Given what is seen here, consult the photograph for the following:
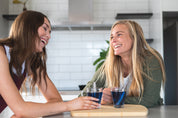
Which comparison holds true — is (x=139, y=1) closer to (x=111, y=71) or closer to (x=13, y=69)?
(x=111, y=71)

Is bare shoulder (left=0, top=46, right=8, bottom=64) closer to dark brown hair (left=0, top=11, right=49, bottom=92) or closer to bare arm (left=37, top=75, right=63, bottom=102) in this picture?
dark brown hair (left=0, top=11, right=49, bottom=92)

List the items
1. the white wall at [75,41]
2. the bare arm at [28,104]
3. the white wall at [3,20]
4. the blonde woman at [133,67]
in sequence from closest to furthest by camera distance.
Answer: the bare arm at [28,104], the blonde woman at [133,67], the white wall at [3,20], the white wall at [75,41]

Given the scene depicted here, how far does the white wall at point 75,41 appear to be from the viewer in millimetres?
3877

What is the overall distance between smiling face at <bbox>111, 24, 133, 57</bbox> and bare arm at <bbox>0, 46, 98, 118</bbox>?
0.72m

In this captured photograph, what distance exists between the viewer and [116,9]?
3.97 m

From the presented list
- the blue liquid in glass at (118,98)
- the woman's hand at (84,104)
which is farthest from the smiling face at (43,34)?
the blue liquid in glass at (118,98)

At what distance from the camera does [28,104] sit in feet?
4.10

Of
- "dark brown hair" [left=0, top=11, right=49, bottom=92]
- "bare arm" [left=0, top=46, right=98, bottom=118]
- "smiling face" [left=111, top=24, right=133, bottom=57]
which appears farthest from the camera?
"smiling face" [left=111, top=24, right=133, bottom=57]

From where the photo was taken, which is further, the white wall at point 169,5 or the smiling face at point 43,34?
the white wall at point 169,5

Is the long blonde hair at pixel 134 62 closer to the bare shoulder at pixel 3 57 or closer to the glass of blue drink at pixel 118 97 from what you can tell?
the glass of blue drink at pixel 118 97

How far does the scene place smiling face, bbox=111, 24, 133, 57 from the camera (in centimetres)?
185

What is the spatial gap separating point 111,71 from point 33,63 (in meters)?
0.62

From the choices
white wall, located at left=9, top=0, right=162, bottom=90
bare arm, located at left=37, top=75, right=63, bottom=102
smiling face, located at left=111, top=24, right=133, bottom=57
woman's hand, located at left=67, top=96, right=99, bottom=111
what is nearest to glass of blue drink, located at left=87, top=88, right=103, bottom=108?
woman's hand, located at left=67, top=96, right=99, bottom=111

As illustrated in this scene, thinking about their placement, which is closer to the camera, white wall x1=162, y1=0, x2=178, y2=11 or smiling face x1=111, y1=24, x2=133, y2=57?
smiling face x1=111, y1=24, x2=133, y2=57
